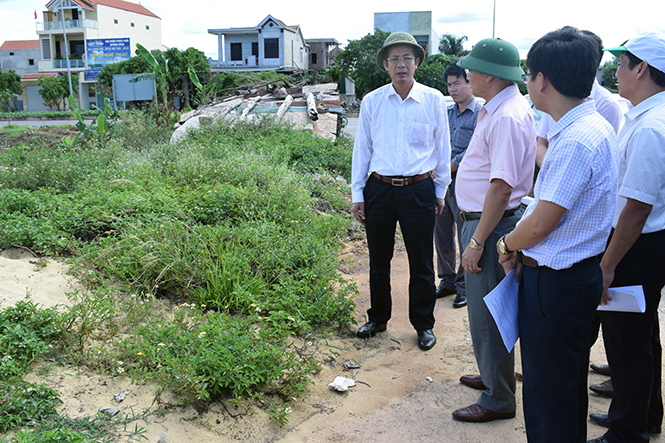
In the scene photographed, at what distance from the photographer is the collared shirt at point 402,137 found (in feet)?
12.2

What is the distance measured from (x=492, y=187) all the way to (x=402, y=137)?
1.24 metres

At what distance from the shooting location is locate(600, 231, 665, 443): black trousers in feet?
8.00

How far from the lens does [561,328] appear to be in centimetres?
202

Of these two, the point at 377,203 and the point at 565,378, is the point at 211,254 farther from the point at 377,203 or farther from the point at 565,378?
the point at 565,378

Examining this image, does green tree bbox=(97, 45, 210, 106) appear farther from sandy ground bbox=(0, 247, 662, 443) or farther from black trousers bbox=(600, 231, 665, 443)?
black trousers bbox=(600, 231, 665, 443)

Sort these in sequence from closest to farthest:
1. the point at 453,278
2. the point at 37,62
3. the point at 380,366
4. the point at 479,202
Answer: the point at 479,202 < the point at 380,366 < the point at 453,278 < the point at 37,62

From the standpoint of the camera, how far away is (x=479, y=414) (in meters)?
2.93

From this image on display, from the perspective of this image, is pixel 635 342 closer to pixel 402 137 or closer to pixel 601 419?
pixel 601 419

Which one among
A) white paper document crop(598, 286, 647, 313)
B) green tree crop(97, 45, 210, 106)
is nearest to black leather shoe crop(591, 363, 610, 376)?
white paper document crop(598, 286, 647, 313)

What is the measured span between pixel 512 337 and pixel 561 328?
0.29 meters

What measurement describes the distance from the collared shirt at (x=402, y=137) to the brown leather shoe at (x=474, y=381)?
1367mm

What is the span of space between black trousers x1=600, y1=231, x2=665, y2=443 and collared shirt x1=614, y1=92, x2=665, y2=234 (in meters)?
0.14

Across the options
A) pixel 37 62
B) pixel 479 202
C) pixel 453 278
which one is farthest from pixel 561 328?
pixel 37 62

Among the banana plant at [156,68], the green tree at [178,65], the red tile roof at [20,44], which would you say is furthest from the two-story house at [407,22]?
the red tile roof at [20,44]
